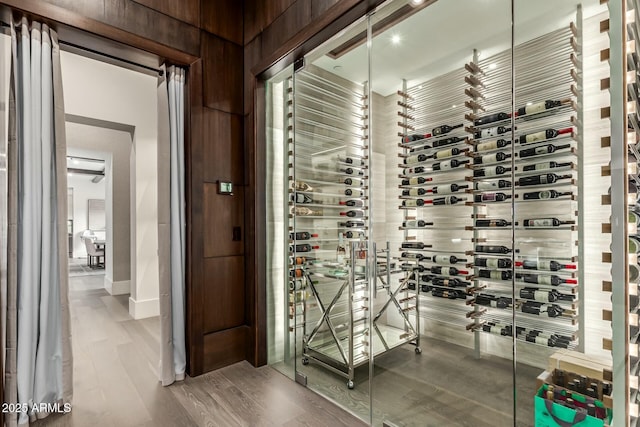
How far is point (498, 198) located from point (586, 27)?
947 millimetres

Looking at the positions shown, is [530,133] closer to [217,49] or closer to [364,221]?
[364,221]

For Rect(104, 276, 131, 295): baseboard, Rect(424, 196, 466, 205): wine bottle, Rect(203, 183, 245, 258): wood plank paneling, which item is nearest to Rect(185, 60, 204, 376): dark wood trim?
Rect(203, 183, 245, 258): wood plank paneling

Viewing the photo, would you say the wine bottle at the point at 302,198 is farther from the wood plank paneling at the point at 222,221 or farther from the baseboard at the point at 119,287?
the baseboard at the point at 119,287

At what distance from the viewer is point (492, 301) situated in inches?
69.9

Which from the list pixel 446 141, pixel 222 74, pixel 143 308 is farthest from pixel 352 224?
pixel 143 308

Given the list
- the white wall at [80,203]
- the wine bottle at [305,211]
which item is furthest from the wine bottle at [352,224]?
the white wall at [80,203]

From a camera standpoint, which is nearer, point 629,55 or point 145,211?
point 629,55

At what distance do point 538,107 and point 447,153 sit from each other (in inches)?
20.1

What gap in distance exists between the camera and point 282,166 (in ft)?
9.32

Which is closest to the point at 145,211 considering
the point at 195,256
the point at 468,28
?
the point at 195,256

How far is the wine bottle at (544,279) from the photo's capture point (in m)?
1.59

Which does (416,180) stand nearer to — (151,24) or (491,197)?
(491,197)

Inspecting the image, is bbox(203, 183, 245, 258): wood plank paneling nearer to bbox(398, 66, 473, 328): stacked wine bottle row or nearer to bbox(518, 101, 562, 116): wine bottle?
bbox(398, 66, 473, 328): stacked wine bottle row

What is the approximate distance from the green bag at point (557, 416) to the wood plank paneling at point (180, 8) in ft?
11.4
